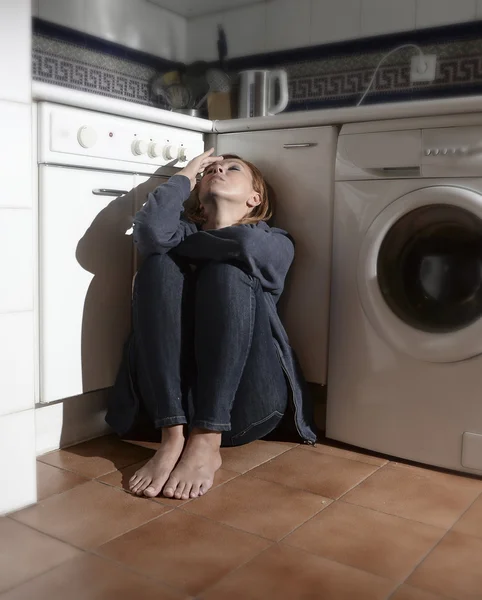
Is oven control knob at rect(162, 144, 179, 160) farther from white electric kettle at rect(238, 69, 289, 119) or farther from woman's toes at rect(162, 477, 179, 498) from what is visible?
woman's toes at rect(162, 477, 179, 498)

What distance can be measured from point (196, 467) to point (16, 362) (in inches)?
18.5

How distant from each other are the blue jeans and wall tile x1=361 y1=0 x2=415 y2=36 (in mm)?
A: 1244

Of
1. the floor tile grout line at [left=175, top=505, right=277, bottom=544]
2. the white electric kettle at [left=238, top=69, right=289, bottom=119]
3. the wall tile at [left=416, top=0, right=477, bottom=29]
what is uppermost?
the wall tile at [left=416, top=0, right=477, bottom=29]

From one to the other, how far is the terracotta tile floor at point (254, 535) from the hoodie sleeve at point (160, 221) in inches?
21.2

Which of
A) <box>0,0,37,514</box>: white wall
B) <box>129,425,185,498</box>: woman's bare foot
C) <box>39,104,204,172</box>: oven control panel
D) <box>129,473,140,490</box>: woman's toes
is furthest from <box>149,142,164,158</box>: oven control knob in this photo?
<box>129,473,140,490</box>: woman's toes

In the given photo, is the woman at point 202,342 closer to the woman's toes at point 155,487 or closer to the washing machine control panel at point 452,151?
the woman's toes at point 155,487

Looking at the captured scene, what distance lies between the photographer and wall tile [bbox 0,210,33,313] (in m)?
1.34

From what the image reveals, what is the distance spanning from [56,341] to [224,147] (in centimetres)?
78

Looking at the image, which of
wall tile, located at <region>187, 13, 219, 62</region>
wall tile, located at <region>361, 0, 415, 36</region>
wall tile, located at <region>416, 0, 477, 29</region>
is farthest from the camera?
wall tile, located at <region>187, 13, 219, 62</region>

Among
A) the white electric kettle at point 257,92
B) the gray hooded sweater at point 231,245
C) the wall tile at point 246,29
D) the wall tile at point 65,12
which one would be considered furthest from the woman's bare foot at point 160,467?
the wall tile at point 246,29

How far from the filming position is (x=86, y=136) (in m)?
1.67

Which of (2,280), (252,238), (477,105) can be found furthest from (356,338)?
(2,280)

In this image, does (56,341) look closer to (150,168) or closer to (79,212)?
(79,212)

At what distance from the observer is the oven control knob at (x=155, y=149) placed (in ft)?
6.10
